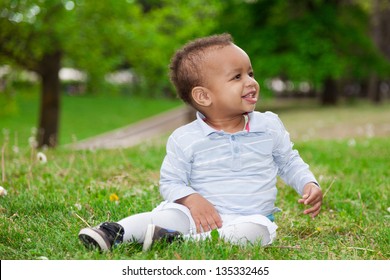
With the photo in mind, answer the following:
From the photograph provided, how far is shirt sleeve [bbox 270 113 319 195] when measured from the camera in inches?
149

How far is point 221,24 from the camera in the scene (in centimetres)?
2173

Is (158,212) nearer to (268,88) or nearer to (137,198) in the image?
(137,198)

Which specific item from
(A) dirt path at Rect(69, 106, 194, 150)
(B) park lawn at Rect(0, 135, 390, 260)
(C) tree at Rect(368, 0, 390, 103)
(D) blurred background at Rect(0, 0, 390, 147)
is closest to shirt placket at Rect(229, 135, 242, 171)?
(B) park lawn at Rect(0, 135, 390, 260)

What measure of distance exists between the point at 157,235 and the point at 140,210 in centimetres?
102

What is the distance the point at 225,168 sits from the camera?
3646 millimetres

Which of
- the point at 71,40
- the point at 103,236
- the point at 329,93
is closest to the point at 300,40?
the point at 329,93

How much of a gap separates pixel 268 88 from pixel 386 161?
14797 millimetres

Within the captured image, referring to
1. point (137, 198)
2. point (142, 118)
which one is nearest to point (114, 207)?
point (137, 198)

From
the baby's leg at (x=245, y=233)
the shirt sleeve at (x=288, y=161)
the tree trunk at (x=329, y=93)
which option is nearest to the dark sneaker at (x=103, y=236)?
the baby's leg at (x=245, y=233)

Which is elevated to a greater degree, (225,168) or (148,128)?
(225,168)

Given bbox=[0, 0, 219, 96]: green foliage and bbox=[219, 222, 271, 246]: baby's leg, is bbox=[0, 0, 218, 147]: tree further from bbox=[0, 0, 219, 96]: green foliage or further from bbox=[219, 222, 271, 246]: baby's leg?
bbox=[219, 222, 271, 246]: baby's leg

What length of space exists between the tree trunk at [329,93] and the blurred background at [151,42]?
50 mm

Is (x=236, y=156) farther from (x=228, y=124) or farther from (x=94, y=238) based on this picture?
(x=94, y=238)

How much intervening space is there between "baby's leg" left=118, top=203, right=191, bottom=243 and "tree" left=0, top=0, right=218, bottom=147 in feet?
30.9
